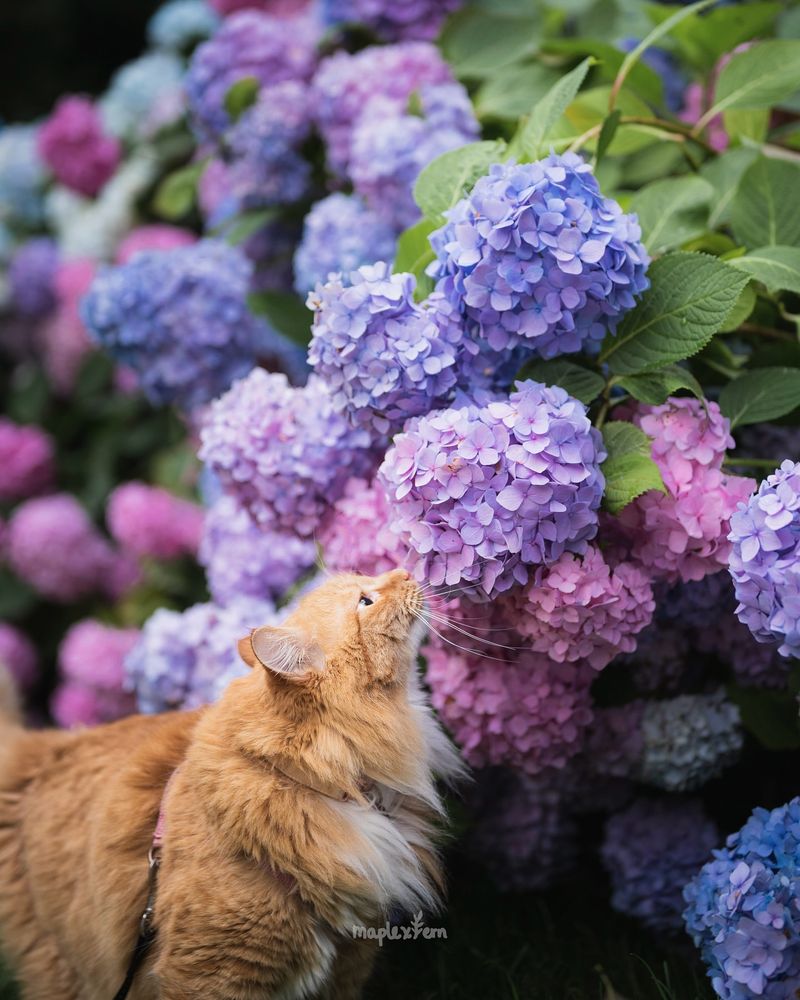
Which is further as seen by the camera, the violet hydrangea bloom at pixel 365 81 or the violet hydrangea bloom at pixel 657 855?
the violet hydrangea bloom at pixel 365 81

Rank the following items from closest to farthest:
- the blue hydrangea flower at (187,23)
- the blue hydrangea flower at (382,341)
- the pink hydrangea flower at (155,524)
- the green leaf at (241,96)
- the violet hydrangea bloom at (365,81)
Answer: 1. the blue hydrangea flower at (382,341)
2. the violet hydrangea bloom at (365,81)
3. the green leaf at (241,96)
4. the pink hydrangea flower at (155,524)
5. the blue hydrangea flower at (187,23)

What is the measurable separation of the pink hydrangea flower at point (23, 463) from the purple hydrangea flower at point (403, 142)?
1715 millimetres

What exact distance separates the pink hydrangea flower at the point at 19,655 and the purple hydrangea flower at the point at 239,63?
1.65m

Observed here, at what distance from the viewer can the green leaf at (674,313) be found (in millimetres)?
1453

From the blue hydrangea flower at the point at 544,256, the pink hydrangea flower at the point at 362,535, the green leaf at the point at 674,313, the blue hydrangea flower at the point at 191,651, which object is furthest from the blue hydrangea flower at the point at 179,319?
the green leaf at the point at 674,313

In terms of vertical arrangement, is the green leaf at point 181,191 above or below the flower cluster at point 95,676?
above

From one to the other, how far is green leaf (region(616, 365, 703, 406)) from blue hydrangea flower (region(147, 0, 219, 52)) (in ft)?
8.96

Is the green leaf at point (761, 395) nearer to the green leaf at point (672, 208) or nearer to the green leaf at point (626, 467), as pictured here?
the green leaf at point (626, 467)

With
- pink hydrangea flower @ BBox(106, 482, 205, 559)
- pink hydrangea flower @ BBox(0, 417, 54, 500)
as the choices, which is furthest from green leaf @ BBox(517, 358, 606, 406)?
pink hydrangea flower @ BBox(0, 417, 54, 500)

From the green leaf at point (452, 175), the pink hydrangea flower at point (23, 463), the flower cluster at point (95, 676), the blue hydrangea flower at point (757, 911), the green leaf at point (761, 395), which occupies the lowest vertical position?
the flower cluster at point (95, 676)

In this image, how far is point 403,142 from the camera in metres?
2.09

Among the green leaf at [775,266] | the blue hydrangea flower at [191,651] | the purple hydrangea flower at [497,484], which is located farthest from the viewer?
Answer: the blue hydrangea flower at [191,651]

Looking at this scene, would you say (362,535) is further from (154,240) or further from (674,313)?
(154,240)

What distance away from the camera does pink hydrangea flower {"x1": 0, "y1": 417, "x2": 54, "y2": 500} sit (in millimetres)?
3404
